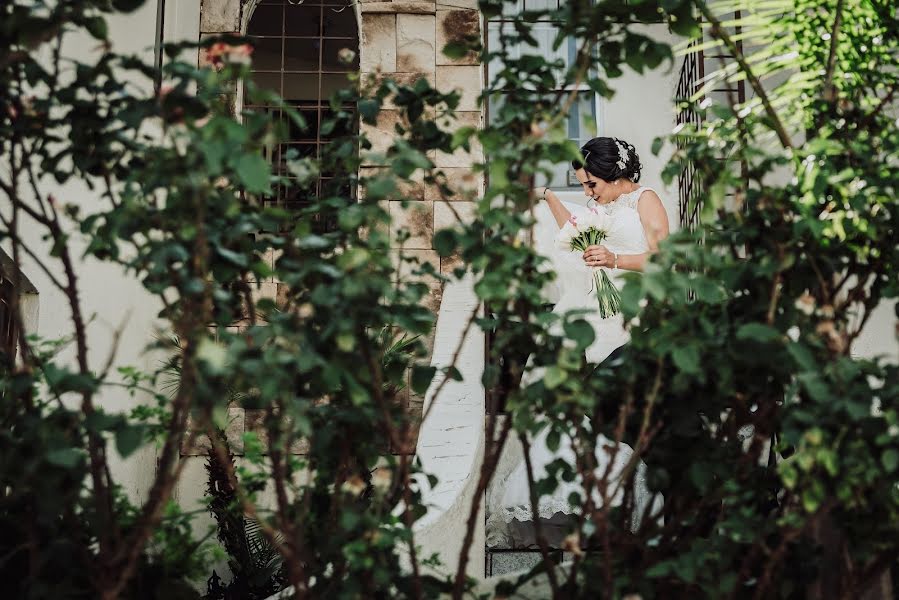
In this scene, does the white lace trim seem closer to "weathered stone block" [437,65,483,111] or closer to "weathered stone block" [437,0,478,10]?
"weathered stone block" [437,65,483,111]

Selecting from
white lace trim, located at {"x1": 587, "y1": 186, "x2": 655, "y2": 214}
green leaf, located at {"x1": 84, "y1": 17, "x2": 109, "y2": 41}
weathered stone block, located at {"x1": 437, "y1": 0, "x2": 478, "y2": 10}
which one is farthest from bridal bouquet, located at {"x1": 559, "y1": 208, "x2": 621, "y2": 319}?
green leaf, located at {"x1": 84, "y1": 17, "x2": 109, "y2": 41}

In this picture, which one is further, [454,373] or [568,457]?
[568,457]

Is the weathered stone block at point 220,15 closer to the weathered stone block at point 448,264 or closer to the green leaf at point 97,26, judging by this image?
the weathered stone block at point 448,264

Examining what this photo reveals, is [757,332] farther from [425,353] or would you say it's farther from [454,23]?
[454,23]

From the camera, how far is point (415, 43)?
246 inches

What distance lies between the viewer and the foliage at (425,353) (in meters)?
1.66

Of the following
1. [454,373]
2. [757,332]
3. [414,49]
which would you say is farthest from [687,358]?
[414,49]

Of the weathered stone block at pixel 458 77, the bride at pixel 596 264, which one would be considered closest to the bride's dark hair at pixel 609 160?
the bride at pixel 596 264

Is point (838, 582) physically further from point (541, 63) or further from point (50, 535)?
point (50, 535)

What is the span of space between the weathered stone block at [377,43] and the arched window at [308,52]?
27 cm

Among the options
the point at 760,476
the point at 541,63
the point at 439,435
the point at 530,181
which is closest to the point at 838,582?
the point at 760,476

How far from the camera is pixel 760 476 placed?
2.18 metres

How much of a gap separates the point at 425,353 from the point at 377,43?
181 inches

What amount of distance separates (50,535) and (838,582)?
1584 millimetres
